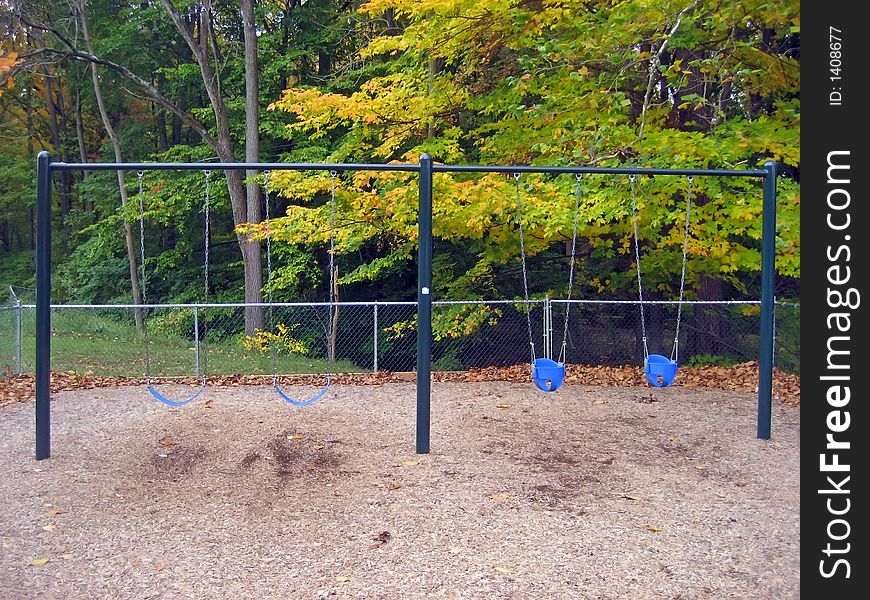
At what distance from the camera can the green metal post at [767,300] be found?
6.42 m

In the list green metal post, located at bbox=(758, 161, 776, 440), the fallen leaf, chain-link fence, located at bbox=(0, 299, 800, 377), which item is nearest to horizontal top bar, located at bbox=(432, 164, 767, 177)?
green metal post, located at bbox=(758, 161, 776, 440)

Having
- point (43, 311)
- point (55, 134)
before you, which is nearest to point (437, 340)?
point (43, 311)

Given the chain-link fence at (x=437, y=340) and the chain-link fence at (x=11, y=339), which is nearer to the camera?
the chain-link fence at (x=11, y=339)

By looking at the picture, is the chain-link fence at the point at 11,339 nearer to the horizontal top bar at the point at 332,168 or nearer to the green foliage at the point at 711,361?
the horizontal top bar at the point at 332,168

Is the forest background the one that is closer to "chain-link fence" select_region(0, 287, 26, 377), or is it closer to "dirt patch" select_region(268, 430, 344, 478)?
"chain-link fence" select_region(0, 287, 26, 377)

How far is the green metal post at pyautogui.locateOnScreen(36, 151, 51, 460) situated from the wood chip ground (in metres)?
0.26

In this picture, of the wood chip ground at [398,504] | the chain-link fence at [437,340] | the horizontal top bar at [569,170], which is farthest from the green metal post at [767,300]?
the chain-link fence at [437,340]

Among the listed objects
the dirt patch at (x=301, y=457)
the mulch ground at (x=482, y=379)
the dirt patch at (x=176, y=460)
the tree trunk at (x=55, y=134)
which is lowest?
the dirt patch at (x=176, y=460)

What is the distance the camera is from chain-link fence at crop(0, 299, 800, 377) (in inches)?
421

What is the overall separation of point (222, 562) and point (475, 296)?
361 inches

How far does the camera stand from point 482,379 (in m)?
9.76

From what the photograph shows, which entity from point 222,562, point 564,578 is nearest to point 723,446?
point 564,578

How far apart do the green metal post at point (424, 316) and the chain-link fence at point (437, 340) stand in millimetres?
3889

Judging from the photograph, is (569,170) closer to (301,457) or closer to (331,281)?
(301,457)
